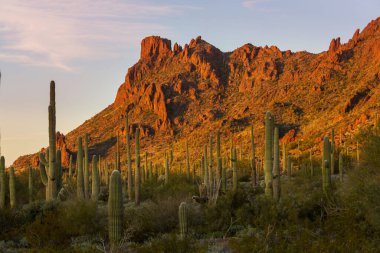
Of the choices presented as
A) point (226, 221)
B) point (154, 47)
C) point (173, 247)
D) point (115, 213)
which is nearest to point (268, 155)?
point (226, 221)

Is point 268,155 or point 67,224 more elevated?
point 268,155

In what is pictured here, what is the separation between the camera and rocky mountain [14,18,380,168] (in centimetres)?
6272

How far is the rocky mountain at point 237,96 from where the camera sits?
62.7m

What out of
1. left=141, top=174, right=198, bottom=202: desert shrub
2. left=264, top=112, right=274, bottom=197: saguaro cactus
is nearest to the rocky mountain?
left=141, top=174, right=198, bottom=202: desert shrub

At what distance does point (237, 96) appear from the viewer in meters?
90.6

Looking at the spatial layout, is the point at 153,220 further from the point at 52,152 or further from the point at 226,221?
the point at 52,152

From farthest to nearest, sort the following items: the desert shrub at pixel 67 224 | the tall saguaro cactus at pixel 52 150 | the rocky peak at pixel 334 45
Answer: the rocky peak at pixel 334 45
the tall saguaro cactus at pixel 52 150
the desert shrub at pixel 67 224

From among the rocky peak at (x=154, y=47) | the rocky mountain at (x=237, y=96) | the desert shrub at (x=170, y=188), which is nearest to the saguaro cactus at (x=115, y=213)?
the desert shrub at (x=170, y=188)

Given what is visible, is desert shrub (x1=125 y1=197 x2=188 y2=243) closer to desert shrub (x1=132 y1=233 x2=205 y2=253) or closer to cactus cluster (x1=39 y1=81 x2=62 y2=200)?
desert shrub (x1=132 y1=233 x2=205 y2=253)

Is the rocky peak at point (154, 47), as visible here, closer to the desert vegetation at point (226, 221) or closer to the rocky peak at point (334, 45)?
the rocky peak at point (334, 45)

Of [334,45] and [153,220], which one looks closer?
[153,220]

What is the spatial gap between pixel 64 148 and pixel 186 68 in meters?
35.2

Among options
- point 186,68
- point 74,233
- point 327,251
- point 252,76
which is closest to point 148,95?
point 186,68

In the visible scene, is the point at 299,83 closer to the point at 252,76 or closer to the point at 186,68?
the point at 252,76
